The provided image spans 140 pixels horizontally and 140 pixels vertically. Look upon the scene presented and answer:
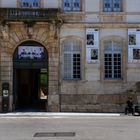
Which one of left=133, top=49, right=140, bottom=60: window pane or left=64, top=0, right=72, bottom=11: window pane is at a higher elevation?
left=64, top=0, right=72, bottom=11: window pane

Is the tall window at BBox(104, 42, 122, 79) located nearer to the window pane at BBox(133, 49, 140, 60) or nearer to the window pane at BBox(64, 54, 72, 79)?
the window pane at BBox(133, 49, 140, 60)

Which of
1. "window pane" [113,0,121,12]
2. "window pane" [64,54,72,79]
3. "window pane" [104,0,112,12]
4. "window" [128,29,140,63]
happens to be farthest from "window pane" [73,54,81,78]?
"window pane" [113,0,121,12]

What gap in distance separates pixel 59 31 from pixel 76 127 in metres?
11.7

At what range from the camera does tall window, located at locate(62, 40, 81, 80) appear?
105 ft

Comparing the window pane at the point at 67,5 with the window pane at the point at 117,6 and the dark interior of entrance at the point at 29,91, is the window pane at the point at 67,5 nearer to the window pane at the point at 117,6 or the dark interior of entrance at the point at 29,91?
the window pane at the point at 117,6

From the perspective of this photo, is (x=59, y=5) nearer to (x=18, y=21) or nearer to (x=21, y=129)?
(x=18, y=21)

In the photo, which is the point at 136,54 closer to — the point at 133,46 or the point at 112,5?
the point at 133,46

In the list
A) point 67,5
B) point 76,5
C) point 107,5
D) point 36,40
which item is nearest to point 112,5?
point 107,5

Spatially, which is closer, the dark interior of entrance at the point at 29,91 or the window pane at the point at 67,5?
the window pane at the point at 67,5

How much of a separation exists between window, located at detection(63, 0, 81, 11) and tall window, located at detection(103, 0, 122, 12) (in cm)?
171

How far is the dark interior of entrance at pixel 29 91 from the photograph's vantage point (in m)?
34.2

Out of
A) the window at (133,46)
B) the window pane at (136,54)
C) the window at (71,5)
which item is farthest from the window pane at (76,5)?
the window pane at (136,54)

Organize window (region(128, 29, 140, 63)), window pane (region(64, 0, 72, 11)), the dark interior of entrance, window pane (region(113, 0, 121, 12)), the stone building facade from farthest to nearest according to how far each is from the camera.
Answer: the dark interior of entrance → window pane (region(113, 0, 121, 12)) → window pane (region(64, 0, 72, 11)) → window (region(128, 29, 140, 63)) → the stone building facade

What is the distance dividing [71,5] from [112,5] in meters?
2.60
